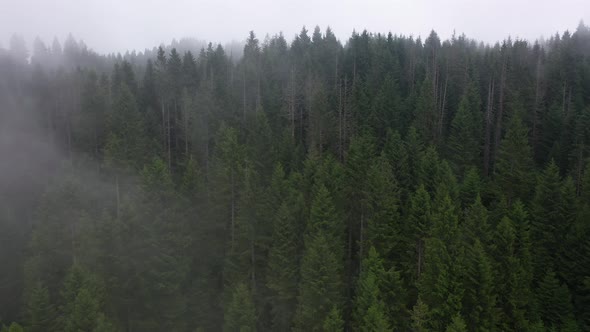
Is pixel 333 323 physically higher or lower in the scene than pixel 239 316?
higher

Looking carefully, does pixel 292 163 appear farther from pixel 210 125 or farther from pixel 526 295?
pixel 526 295

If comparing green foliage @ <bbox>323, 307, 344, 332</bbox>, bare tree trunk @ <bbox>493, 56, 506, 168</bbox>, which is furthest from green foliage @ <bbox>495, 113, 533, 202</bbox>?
green foliage @ <bbox>323, 307, 344, 332</bbox>

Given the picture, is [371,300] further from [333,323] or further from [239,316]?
[239,316]

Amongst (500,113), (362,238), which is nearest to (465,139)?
(500,113)

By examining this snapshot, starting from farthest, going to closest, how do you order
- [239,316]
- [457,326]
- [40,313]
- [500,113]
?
[500,113] < [40,313] < [239,316] < [457,326]

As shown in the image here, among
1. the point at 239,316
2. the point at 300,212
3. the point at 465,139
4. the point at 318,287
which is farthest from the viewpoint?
the point at 465,139

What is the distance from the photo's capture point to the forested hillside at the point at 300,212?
107 feet

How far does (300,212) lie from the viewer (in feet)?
126

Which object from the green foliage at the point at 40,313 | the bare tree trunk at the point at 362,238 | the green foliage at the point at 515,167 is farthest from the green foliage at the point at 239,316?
the green foliage at the point at 515,167

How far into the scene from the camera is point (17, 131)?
74188mm

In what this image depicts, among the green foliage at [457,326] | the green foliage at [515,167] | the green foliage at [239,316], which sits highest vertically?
the green foliage at [515,167]

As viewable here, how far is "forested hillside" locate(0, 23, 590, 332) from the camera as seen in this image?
107 feet

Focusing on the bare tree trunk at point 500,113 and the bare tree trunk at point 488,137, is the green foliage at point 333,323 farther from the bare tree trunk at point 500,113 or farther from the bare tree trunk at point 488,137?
the bare tree trunk at point 500,113

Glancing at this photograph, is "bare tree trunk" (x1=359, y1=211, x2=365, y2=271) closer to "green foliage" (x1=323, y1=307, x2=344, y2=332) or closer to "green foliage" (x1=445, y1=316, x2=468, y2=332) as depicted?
"green foliage" (x1=323, y1=307, x2=344, y2=332)
